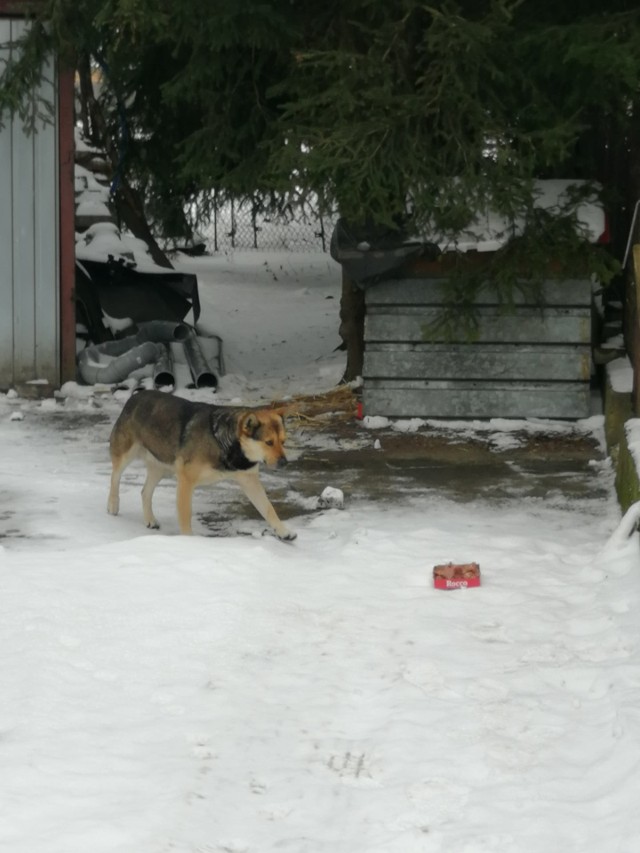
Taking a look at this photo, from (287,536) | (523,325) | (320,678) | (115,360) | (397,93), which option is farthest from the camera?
(115,360)

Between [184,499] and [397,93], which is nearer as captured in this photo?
[184,499]

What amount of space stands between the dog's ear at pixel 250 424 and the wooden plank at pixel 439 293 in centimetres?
386

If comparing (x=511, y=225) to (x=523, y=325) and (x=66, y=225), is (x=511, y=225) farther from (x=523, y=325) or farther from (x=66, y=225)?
(x=66, y=225)

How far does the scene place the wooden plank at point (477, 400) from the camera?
11.1 m

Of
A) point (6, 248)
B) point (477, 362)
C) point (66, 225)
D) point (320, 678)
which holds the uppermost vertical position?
point (66, 225)

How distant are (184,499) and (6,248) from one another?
5479 millimetres

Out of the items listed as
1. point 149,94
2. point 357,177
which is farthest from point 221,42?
point 149,94

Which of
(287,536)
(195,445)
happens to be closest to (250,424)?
(195,445)

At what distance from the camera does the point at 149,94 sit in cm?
1281

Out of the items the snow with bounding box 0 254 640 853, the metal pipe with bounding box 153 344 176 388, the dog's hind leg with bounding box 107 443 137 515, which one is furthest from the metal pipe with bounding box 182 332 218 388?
the dog's hind leg with bounding box 107 443 137 515

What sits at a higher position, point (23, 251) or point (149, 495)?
point (23, 251)

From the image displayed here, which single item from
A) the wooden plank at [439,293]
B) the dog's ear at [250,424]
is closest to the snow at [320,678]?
the dog's ear at [250,424]

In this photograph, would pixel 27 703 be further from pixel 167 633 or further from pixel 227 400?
pixel 227 400

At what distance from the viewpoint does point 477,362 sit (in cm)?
1116
